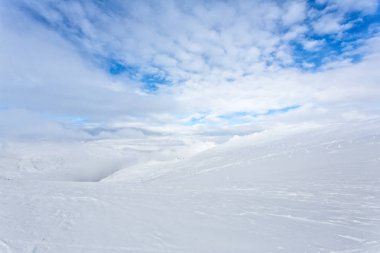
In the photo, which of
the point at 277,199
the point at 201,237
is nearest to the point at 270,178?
the point at 277,199

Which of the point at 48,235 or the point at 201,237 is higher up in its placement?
the point at 48,235

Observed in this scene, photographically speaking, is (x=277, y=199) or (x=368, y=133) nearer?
(x=277, y=199)

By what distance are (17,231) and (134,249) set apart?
235cm

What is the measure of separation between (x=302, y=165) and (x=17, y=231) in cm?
1400

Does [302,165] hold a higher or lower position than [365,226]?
higher

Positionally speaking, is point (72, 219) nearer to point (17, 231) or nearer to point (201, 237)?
point (17, 231)

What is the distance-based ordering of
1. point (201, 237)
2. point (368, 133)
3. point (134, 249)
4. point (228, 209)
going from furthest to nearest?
point (368, 133)
point (228, 209)
point (201, 237)
point (134, 249)

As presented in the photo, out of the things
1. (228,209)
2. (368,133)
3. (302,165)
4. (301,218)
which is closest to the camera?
(301,218)

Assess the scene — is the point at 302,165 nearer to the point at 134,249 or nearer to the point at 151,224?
the point at 151,224

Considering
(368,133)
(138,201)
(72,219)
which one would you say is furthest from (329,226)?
(368,133)

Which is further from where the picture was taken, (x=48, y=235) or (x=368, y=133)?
(x=368, y=133)

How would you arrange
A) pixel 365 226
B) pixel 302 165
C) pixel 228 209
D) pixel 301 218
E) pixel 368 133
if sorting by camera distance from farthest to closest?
pixel 368 133, pixel 302 165, pixel 228 209, pixel 301 218, pixel 365 226

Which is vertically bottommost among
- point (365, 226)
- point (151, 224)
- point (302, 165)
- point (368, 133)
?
point (365, 226)

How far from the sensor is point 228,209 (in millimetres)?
7168
